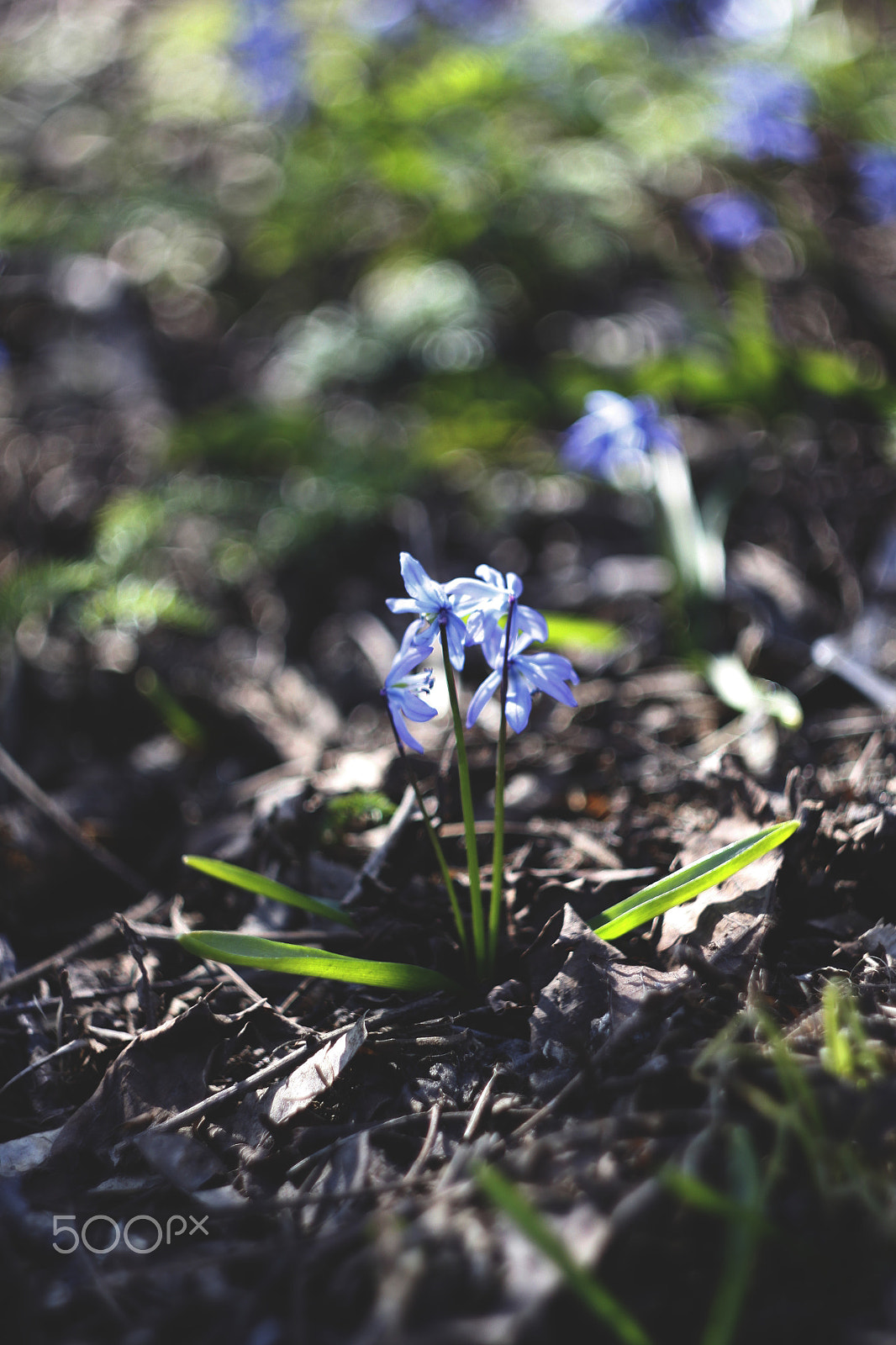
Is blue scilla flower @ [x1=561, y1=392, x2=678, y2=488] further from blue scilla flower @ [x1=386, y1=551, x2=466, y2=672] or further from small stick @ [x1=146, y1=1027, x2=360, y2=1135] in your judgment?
small stick @ [x1=146, y1=1027, x2=360, y2=1135]

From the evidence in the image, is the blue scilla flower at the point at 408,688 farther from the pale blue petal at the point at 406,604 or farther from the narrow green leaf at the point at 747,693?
the narrow green leaf at the point at 747,693

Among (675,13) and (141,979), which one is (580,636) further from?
(675,13)

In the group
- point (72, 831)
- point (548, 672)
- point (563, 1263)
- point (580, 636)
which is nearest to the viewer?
point (563, 1263)

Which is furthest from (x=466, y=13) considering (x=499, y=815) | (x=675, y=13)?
(x=499, y=815)

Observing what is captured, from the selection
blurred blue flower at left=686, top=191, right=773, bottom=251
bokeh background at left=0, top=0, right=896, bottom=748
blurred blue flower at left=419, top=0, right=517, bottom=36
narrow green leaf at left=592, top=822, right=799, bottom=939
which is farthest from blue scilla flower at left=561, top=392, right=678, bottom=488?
blurred blue flower at left=419, top=0, right=517, bottom=36

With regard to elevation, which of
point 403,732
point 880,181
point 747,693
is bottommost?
point 747,693

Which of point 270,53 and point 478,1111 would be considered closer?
point 478,1111
